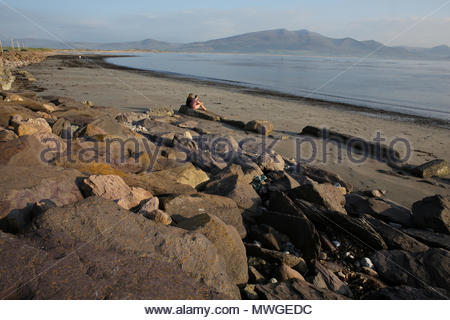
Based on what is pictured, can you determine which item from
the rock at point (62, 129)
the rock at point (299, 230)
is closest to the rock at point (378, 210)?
the rock at point (299, 230)

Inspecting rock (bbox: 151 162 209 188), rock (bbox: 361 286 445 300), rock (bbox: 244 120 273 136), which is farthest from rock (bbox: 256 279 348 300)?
rock (bbox: 244 120 273 136)

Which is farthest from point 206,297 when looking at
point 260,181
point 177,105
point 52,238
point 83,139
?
point 177,105

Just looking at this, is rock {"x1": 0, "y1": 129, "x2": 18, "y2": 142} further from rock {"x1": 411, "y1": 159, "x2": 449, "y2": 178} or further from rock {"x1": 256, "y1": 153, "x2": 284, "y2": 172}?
rock {"x1": 411, "y1": 159, "x2": 449, "y2": 178}

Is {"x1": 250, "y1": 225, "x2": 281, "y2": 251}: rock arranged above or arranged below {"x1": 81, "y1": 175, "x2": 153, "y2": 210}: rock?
below

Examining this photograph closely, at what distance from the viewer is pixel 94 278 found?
72.9 inches

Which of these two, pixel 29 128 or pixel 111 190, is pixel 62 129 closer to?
pixel 29 128

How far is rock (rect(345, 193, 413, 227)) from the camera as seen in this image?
4.33m

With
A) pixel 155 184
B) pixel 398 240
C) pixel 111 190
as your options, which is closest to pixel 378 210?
pixel 398 240

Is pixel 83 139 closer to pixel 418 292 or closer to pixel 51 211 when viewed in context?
pixel 51 211

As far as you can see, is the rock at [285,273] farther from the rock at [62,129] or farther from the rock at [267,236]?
the rock at [62,129]

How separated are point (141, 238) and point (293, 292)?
1.29 m

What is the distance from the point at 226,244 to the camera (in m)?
2.69

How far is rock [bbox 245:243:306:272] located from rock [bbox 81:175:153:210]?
132cm

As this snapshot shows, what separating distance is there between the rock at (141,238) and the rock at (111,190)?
56 cm
